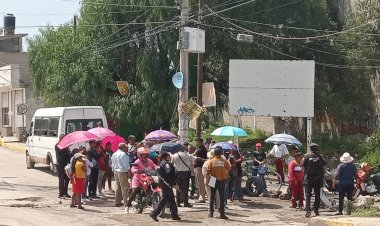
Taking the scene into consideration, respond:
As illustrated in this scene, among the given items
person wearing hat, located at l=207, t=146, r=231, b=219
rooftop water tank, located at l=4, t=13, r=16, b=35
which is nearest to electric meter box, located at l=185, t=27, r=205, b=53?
person wearing hat, located at l=207, t=146, r=231, b=219

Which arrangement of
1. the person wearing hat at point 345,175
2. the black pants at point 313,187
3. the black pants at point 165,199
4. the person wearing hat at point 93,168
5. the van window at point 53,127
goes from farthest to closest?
the van window at point 53,127
the person wearing hat at point 93,168
the person wearing hat at point 345,175
the black pants at point 313,187
the black pants at point 165,199

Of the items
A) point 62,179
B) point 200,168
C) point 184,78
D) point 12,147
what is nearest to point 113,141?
point 62,179

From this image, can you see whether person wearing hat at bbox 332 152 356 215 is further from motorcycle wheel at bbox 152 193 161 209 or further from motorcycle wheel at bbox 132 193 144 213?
motorcycle wheel at bbox 132 193 144 213

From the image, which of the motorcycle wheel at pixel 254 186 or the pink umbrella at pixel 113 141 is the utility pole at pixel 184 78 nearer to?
the pink umbrella at pixel 113 141

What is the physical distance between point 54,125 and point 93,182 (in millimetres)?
5947

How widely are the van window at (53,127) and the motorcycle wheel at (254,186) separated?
311 inches

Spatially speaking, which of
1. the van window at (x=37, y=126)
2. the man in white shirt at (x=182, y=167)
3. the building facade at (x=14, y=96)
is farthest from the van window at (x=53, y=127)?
the building facade at (x=14, y=96)

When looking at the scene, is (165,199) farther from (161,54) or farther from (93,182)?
(161,54)

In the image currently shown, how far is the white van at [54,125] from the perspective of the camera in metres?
24.8

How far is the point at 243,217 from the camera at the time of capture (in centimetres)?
1689

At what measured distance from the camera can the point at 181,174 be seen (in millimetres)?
17734

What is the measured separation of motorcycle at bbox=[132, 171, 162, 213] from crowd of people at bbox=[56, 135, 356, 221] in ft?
0.48

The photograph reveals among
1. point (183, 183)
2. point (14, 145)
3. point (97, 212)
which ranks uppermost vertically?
point (183, 183)

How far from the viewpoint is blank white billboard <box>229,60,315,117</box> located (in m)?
24.4
